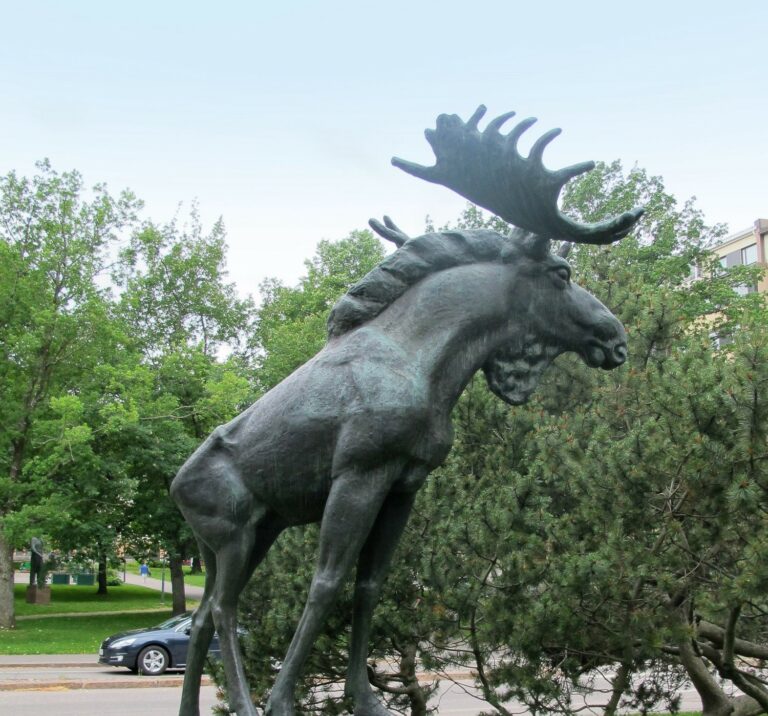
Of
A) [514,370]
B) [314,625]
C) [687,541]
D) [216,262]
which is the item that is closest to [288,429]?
[314,625]

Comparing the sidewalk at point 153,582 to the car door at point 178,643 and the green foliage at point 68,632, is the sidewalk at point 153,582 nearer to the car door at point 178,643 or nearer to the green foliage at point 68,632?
the green foliage at point 68,632

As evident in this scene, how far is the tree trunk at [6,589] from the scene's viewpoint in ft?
69.9

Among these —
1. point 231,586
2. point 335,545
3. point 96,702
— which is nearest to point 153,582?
point 96,702

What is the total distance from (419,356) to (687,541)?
285cm

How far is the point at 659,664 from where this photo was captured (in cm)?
759

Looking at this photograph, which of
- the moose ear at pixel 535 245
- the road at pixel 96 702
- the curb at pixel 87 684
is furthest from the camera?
the curb at pixel 87 684

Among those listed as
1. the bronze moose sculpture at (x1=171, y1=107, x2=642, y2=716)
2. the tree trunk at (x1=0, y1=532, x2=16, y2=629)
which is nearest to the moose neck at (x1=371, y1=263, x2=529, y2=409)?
the bronze moose sculpture at (x1=171, y1=107, x2=642, y2=716)

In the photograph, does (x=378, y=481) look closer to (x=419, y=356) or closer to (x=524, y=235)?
(x=419, y=356)

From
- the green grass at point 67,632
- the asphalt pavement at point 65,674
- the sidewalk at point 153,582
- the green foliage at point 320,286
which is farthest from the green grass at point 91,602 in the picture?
the asphalt pavement at point 65,674

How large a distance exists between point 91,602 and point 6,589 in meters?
10.9

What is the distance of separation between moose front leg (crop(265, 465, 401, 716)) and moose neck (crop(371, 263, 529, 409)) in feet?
1.55

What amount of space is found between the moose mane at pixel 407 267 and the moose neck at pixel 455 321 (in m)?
0.04

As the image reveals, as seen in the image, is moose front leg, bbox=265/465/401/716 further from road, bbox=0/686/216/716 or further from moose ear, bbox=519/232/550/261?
road, bbox=0/686/216/716

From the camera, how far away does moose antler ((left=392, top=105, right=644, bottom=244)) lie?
363 centimetres
